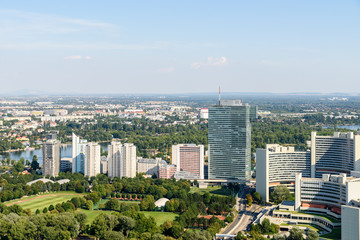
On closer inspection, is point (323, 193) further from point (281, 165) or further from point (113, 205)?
point (113, 205)

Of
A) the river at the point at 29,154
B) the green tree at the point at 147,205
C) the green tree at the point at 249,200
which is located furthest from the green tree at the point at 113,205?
the river at the point at 29,154

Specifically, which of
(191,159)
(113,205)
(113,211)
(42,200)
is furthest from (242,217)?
(42,200)

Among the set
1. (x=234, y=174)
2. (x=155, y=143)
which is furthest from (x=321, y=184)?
(x=155, y=143)

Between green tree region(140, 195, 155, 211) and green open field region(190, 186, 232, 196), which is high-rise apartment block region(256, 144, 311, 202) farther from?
green tree region(140, 195, 155, 211)

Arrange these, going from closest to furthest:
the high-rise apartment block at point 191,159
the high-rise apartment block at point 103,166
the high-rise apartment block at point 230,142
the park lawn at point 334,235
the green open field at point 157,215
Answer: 1. the park lawn at point 334,235
2. the green open field at point 157,215
3. the high-rise apartment block at point 230,142
4. the high-rise apartment block at point 191,159
5. the high-rise apartment block at point 103,166

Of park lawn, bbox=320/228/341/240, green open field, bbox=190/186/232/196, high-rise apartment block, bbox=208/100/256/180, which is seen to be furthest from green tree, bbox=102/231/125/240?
high-rise apartment block, bbox=208/100/256/180

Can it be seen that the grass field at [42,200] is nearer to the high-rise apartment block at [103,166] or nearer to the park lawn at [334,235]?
the high-rise apartment block at [103,166]
